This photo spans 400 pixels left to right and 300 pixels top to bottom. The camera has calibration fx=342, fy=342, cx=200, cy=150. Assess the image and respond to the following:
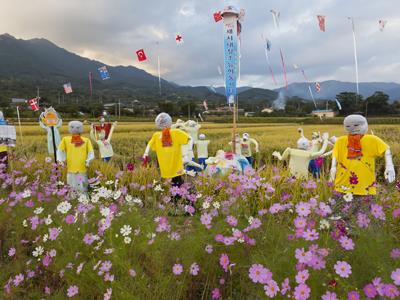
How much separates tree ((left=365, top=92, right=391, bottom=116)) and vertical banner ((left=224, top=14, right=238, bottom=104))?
109 feet

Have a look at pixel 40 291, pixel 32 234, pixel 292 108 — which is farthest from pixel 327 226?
pixel 292 108

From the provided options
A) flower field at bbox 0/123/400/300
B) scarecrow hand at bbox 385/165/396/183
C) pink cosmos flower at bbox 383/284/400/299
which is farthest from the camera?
scarecrow hand at bbox 385/165/396/183

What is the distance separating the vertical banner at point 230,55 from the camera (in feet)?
20.7

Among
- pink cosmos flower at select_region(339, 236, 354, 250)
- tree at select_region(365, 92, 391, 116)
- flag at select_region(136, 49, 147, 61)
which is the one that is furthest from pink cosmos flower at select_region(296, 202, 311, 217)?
tree at select_region(365, 92, 391, 116)

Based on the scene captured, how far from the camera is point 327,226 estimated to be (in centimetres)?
184

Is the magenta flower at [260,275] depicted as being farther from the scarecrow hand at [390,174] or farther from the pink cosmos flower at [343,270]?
the scarecrow hand at [390,174]

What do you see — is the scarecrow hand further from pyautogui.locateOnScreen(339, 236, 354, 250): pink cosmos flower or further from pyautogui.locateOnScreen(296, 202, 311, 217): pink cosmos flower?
pyautogui.locateOnScreen(339, 236, 354, 250): pink cosmos flower

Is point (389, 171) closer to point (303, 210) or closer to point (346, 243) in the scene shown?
point (303, 210)

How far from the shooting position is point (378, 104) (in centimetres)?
3581

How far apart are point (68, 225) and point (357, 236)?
1901 mm

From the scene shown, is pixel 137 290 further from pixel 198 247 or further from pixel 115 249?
pixel 198 247

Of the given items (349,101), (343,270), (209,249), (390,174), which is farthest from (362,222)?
(349,101)

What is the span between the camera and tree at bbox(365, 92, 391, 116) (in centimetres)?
3553

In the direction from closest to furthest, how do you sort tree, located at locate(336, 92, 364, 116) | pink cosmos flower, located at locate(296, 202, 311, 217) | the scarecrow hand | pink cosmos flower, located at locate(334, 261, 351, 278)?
pink cosmos flower, located at locate(334, 261, 351, 278) < pink cosmos flower, located at locate(296, 202, 311, 217) < the scarecrow hand < tree, located at locate(336, 92, 364, 116)
